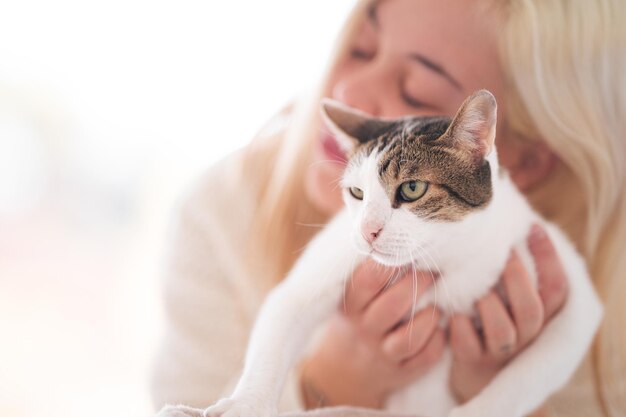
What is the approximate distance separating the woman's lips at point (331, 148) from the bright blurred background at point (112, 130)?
0.07 m

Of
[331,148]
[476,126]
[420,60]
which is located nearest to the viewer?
[476,126]

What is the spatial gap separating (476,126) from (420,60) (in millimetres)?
155

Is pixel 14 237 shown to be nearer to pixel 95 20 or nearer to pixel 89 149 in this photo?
pixel 89 149

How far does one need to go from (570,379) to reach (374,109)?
40cm

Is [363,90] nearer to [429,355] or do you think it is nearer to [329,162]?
[329,162]

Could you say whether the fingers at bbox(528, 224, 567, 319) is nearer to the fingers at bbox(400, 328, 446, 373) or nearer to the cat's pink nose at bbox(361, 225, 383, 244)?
the fingers at bbox(400, 328, 446, 373)

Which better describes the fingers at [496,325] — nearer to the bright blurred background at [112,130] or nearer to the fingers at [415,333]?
the fingers at [415,333]

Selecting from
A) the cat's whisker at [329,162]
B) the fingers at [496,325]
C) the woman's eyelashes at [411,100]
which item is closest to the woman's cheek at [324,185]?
the cat's whisker at [329,162]

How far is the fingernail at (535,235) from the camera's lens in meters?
0.67

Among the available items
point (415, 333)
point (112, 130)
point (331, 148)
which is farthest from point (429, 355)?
point (112, 130)

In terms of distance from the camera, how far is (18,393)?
0.62m

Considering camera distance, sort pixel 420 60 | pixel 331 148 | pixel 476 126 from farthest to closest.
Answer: pixel 331 148 → pixel 420 60 → pixel 476 126

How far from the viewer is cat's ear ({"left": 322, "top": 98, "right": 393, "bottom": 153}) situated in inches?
23.9

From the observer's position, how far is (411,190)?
528 millimetres
